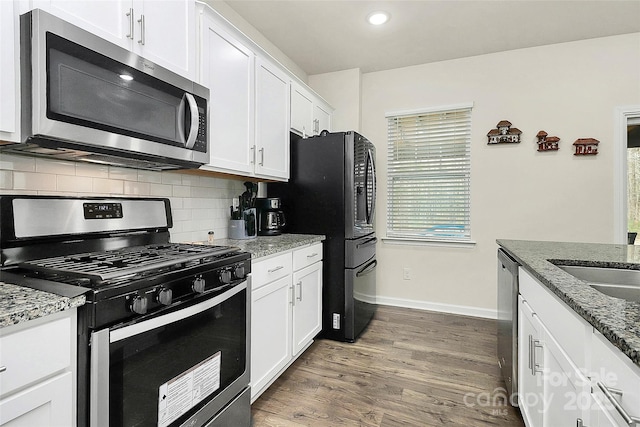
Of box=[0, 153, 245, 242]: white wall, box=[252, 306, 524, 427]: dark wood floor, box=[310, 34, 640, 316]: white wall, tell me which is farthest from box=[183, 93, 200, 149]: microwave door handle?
box=[310, 34, 640, 316]: white wall

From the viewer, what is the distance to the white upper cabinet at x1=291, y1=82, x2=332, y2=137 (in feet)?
9.36

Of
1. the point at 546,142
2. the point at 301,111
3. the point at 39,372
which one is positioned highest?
the point at 301,111

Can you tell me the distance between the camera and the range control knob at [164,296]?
1.10m

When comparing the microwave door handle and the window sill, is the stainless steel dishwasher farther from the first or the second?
the microwave door handle

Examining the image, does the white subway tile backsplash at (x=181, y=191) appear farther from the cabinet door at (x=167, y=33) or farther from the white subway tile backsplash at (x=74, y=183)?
the cabinet door at (x=167, y=33)

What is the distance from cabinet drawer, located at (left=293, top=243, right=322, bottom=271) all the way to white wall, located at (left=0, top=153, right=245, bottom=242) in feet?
1.98

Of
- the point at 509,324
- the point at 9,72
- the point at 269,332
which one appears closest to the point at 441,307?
the point at 509,324

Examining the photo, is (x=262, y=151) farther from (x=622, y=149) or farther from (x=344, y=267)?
Result: (x=622, y=149)

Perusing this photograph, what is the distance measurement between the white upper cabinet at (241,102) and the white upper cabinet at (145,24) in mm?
113

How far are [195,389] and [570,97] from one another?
12.5ft

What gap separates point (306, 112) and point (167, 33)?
165 cm

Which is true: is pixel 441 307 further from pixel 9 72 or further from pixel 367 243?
pixel 9 72

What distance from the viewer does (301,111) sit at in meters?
2.98

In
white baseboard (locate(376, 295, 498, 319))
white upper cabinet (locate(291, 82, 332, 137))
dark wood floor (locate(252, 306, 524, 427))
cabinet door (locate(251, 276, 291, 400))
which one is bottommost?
dark wood floor (locate(252, 306, 524, 427))
